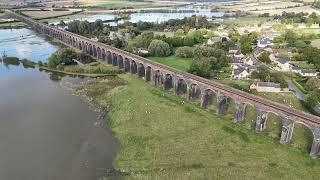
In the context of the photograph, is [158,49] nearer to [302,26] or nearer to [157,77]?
[157,77]

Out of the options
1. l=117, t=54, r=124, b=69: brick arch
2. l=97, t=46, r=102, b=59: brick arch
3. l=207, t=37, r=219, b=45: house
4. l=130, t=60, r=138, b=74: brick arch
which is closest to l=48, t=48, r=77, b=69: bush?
l=97, t=46, r=102, b=59: brick arch

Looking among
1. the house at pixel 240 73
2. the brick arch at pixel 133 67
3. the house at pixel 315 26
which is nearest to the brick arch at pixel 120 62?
the brick arch at pixel 133 67

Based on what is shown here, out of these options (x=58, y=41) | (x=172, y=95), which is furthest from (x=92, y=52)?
(x=172, y=95)

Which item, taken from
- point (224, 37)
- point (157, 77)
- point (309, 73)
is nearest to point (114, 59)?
point (157, 77)

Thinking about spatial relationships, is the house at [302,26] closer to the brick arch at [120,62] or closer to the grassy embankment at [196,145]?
the brick arch at [120,62]

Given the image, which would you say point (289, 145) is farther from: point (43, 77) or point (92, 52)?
point (92, 52)
